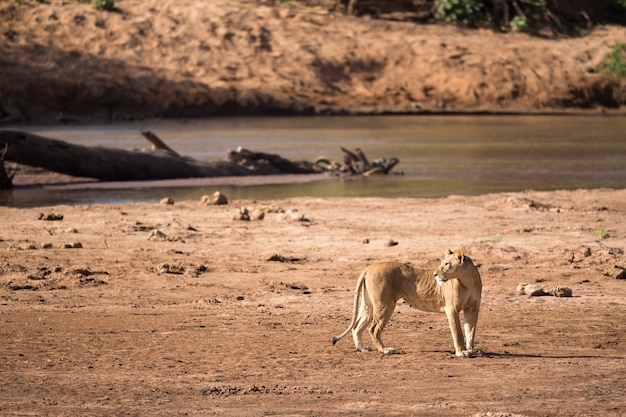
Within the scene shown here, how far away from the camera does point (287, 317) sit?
890 cm

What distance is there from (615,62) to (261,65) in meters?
12.6

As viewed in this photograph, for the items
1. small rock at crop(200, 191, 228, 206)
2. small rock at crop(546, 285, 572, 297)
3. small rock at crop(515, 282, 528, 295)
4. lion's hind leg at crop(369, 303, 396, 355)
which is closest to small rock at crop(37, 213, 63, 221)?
small rock at crop(200, 191, 228, 206)

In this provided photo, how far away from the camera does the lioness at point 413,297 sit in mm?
7383

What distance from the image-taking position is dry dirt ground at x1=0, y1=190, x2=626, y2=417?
658cm

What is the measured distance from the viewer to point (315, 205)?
16391 mm

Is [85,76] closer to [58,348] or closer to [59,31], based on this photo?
[59,31]

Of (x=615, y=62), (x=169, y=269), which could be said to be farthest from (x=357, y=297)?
(x=615, y=62)

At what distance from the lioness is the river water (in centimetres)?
1115

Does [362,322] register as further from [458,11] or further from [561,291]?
[458,11]

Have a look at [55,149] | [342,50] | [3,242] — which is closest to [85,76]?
[342,50]

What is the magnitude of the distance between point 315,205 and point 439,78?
25503 mm

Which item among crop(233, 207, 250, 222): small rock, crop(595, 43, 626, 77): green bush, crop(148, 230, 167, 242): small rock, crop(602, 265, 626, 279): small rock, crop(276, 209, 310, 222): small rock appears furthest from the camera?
crop(595, 43, 626, 77): green bush

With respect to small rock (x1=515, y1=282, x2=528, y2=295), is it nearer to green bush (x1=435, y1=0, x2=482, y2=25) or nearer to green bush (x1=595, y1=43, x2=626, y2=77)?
green bush (x1=595, y1=43, x2=626, y2=77)

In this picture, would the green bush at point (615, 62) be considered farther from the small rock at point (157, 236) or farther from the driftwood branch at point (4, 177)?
the small rock at point (157, 236)
